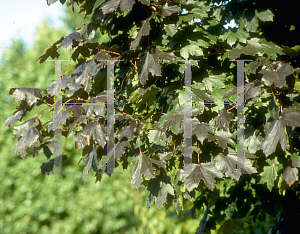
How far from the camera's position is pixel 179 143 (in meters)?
1.21

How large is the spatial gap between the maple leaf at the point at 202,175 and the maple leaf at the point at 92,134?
392 mm

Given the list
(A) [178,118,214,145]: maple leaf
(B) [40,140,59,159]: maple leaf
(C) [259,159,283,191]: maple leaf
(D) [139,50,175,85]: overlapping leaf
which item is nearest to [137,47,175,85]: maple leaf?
(D) [139,50,175,85]: overlapping leaf

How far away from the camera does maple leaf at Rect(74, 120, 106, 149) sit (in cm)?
106

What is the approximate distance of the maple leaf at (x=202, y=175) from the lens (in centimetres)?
100

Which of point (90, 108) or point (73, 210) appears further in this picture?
point (73, 210)

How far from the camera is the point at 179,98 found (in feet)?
3.82

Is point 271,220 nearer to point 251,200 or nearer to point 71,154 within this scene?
A: point 251,200

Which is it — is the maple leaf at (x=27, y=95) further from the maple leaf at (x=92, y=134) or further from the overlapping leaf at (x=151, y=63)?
the overlapping leaf at (x=151, y=63)

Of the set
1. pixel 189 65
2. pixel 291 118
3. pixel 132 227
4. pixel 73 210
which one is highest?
pixel 189 65

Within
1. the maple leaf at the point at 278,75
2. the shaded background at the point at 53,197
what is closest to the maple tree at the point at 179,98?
the maple leaf at the point at 278,75

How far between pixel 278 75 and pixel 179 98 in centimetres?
43

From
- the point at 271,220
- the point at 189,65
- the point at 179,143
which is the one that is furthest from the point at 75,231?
the point at 189,65

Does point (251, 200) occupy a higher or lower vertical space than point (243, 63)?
lower

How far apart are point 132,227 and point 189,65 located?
320 cm
